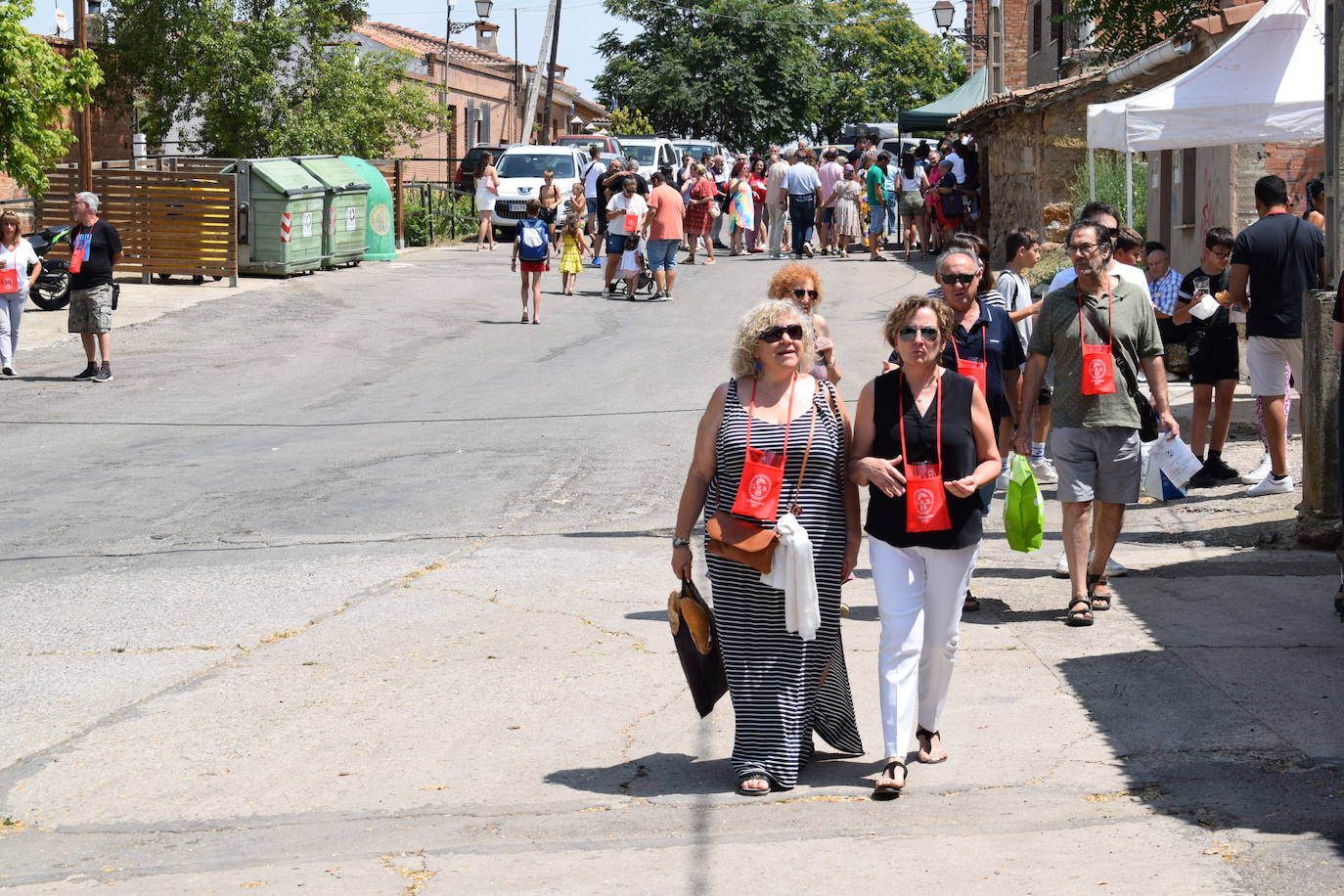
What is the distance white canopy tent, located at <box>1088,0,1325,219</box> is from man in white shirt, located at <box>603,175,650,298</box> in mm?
11049

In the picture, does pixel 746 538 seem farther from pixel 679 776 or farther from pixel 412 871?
pixel 412 871

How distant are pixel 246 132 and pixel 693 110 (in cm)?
3257

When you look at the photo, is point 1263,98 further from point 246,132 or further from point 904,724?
point 246,132

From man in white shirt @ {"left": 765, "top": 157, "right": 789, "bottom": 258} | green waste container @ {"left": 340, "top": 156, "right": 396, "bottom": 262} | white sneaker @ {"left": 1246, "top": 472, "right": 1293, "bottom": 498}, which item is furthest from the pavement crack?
man in white shirt @ {"left": 765, "top": 157, "right": 789, "bottom": 258}

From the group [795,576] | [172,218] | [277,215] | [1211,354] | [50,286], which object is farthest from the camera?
[277,215]

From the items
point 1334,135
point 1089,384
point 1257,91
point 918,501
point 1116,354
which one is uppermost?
point 1257,91

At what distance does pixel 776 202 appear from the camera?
99.7ft

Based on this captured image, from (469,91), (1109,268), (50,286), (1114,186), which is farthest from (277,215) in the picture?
(469,91)

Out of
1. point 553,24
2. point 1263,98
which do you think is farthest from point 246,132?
point 1263,98

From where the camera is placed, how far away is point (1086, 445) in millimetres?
7605

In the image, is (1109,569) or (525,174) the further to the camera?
(525,174)

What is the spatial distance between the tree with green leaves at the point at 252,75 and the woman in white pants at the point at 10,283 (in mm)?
16192

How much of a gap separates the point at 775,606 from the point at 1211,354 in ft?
21.6

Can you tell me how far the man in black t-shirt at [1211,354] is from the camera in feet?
35.8
